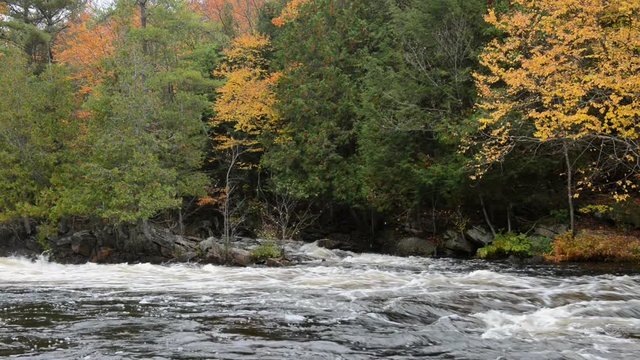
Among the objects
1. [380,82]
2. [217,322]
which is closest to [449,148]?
[380,82]

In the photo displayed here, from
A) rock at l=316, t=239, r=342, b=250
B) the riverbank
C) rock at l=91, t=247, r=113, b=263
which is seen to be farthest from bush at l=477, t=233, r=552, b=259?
rock at l=91, t=247, r=113, b=263

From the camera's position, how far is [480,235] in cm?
2028

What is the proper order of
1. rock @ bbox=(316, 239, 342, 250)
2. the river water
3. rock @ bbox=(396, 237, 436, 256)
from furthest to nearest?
rock @ bbox=(316, 239, 342, 250), rock @ bbox=(396, 237, 436, 256), the river water

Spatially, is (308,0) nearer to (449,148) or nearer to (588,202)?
(449,148)

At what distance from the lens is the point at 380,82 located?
22328mm

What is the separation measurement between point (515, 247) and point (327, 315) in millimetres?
10430

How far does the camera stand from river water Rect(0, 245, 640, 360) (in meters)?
7.46

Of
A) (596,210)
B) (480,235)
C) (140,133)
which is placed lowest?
(480,235)

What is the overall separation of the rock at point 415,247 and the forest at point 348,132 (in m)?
0.37

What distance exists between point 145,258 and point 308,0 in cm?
1524

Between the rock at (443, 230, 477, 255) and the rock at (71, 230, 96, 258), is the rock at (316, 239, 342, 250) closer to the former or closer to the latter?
the rock at (443, 230, 477, 255)

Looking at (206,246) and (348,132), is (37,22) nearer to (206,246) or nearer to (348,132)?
(348,132)

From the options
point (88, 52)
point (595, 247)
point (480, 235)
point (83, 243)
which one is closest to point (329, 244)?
point (480, 235)

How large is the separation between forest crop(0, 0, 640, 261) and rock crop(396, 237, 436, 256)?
37cm
